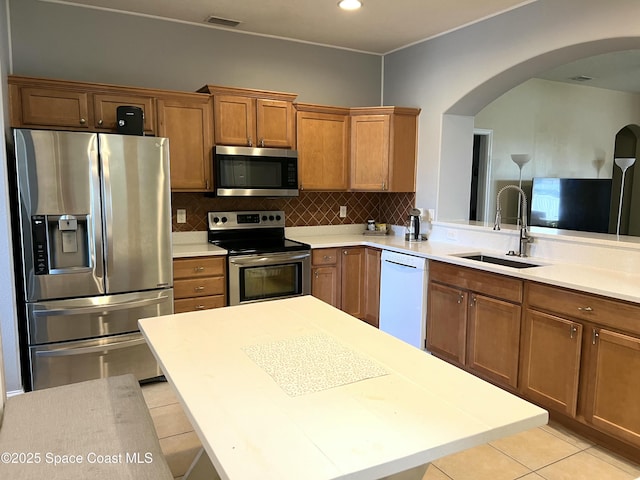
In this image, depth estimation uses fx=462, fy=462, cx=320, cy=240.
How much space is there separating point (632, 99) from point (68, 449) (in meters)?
8.27

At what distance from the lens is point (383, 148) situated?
429 cm

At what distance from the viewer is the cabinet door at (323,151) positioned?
4.21 metres

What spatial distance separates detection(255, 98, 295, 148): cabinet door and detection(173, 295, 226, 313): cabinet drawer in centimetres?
136

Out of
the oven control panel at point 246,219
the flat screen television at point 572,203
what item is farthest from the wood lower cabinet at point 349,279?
the flat screen television at point 572,203

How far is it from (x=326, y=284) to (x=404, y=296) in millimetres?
725

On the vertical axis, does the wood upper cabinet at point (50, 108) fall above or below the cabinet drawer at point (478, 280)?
above

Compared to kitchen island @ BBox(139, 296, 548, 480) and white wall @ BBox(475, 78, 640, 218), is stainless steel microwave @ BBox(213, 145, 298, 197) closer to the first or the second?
kitchen island @ BBox(139, 296, 548, 480)

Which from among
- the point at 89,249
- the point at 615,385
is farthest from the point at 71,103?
the point at 615,385

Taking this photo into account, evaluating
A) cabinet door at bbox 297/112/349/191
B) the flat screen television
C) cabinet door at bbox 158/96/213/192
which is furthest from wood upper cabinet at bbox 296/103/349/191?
the flat screen television

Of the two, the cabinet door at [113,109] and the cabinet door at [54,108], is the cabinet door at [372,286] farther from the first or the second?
the cabinet door at [54,108]

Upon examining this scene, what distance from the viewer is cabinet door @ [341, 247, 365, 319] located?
4.23 metres

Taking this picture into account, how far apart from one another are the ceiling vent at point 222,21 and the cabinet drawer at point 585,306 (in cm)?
309

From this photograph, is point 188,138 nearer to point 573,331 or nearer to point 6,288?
point 6,288

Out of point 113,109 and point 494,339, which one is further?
point 113,109
